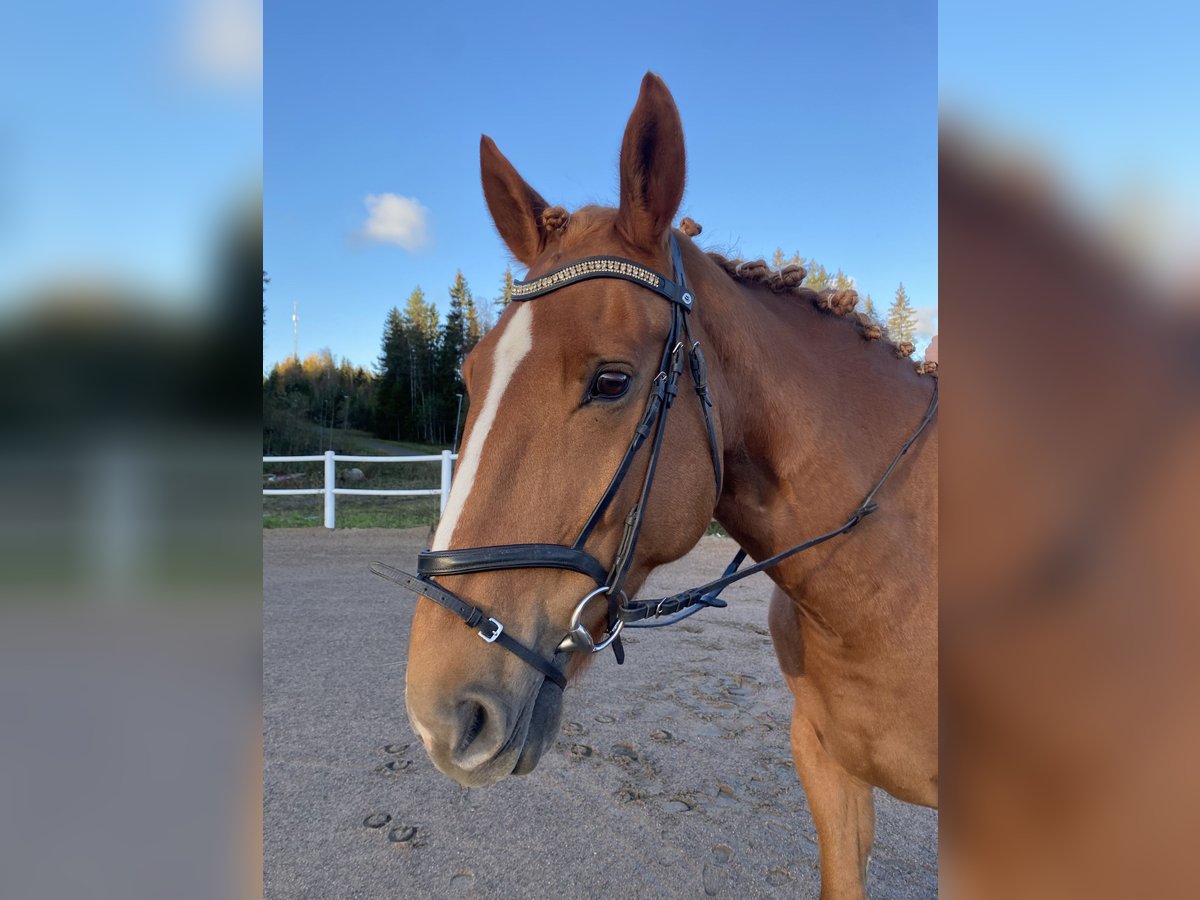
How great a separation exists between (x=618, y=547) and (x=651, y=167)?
993mm

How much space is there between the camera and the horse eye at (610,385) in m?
1.53

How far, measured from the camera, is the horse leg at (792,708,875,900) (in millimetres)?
2182

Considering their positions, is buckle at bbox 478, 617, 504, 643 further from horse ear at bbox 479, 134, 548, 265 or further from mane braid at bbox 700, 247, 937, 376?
mane braid at bbox 700, 247, 937, 376

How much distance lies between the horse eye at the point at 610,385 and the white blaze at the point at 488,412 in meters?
0.19

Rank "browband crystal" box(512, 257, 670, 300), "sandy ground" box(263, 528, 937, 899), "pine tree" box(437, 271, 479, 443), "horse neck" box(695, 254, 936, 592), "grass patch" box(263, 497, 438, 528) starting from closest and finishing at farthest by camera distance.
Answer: "browband crystal" box(512, 257, 670, 300) < "horse neck" box(695, 254, 936, 592) < "sandy ground" box(263, 528, 937, 899) < "grass patch" box(263, 497, 438, 528) < "pine tree" box(437, 271, 479, 443)

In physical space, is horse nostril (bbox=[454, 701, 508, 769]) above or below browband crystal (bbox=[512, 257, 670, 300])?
below

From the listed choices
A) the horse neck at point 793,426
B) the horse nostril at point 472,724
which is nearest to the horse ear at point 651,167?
the horse neck at point 793,426

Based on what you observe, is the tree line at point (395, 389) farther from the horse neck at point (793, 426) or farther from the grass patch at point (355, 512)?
the horse neck at point (793, 426)

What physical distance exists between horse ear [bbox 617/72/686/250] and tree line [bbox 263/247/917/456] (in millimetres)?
12980

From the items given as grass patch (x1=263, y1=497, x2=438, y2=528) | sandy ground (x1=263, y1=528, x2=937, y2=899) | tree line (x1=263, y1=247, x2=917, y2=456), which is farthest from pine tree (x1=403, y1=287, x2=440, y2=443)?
sandy ground (x1=263, y1=528, x2=937, y2=899)


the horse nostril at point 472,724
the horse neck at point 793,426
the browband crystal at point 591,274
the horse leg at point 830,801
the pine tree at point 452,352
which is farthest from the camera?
the pine tree at point 452,352
